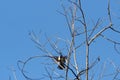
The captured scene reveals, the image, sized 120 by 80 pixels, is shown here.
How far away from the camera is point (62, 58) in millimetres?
2645

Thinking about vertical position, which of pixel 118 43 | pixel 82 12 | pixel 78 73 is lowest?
pixel 78 73

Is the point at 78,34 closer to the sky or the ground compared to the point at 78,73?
closer to the sky

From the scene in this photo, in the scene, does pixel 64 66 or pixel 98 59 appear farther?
pixel 98 59

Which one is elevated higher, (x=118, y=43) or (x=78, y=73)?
(x=118, y=43)

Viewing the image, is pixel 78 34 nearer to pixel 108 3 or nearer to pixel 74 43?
pixel 74 43

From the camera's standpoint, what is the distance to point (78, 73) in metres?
2.61

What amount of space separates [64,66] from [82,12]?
0.50m

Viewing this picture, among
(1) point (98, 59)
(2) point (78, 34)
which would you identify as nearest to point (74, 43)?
(2) point (78, 34)

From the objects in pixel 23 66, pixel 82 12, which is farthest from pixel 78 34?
pixel 23 66

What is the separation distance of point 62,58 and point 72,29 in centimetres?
29

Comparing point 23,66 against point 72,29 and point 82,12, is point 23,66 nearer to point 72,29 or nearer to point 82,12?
point 72,29

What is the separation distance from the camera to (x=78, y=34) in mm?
2766

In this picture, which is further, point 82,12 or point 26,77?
point 26,77

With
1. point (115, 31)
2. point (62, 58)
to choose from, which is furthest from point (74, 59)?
point (115, 31)
